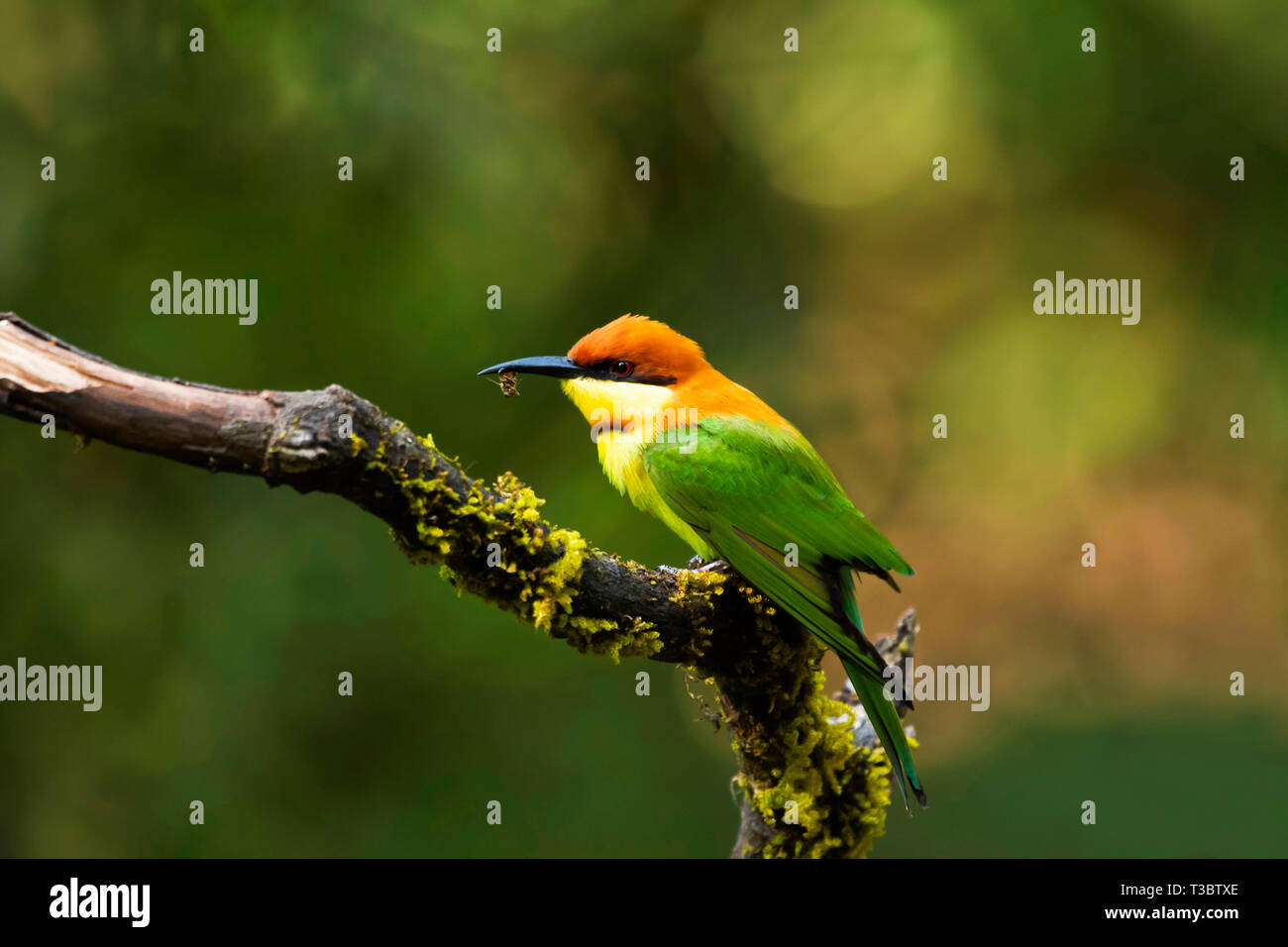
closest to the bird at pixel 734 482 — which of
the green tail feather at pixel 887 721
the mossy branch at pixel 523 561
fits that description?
the green tail feather at pixel 887 721

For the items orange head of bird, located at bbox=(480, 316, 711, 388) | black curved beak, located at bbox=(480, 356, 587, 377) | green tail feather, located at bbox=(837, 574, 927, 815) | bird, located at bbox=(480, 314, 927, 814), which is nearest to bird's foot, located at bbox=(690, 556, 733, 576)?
bird, located at bbox=(480, 314, 927, 814)

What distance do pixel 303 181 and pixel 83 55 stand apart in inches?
44.0

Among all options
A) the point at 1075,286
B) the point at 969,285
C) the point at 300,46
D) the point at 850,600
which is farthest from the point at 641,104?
the point at 850,600

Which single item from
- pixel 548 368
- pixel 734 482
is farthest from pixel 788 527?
pixel 548 368

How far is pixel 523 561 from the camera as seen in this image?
8.41 feet

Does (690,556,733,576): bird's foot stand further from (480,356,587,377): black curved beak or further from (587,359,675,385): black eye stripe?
(480,356,587,377): black curved beak

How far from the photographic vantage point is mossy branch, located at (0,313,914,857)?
2002 millimetres

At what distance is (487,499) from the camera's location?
2.47 meters

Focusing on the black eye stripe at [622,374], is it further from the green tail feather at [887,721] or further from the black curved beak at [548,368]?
the green tail feather at [887,721]

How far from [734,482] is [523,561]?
3.20 ft

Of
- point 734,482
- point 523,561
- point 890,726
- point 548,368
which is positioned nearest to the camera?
point 523,561

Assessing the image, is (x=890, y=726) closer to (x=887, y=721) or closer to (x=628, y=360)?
(x=887, y=721)

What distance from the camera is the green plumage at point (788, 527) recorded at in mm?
3010

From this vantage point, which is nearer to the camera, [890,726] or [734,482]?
[890,726]
